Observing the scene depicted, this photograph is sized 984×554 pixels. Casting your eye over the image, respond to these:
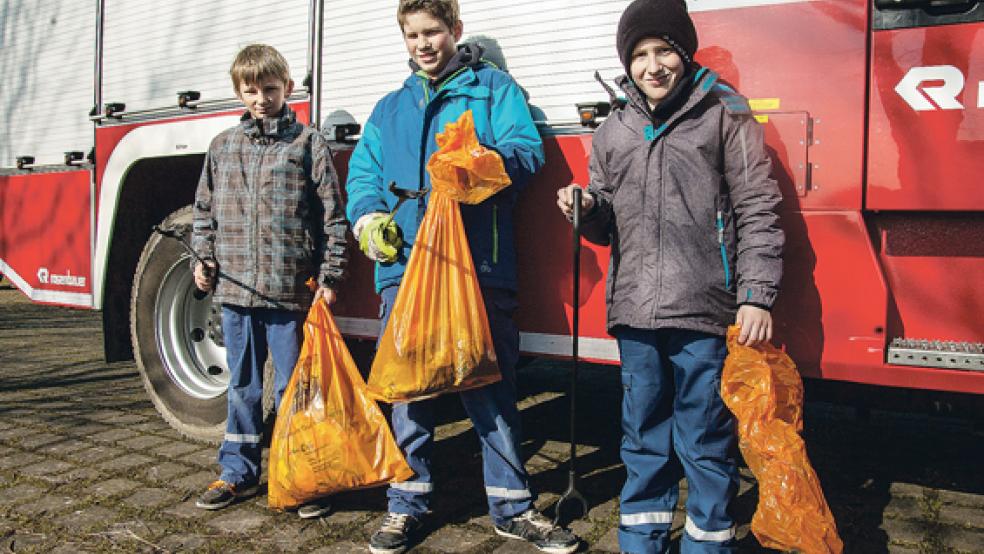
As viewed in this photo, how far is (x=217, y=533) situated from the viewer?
9.89 feet

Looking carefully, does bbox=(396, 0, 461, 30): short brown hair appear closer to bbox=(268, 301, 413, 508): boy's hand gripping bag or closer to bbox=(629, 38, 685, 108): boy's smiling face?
bbox=(629, 38, 685, 108): boy's smiling face

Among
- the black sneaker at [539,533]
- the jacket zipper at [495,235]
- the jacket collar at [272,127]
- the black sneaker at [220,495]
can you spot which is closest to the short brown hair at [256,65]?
the jacket collar at [272,127]

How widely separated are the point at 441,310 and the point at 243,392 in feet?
3.59

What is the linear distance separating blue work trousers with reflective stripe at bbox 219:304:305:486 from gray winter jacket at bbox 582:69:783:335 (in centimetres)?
139

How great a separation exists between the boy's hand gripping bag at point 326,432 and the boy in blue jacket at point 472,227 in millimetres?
85

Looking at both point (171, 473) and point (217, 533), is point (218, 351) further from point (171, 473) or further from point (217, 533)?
point (217, 533)

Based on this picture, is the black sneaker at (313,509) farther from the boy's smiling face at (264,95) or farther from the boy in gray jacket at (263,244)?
the boy's smiling face at (264,95)

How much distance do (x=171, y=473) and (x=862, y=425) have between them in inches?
134

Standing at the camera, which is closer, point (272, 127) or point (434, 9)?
point (434, 9)

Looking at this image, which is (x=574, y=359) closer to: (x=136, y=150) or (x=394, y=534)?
(x=394, y=534)

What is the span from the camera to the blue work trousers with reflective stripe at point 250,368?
335 cm

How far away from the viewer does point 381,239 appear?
9.21ft

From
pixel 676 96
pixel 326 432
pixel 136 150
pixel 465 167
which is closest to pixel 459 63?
pixel 465 167

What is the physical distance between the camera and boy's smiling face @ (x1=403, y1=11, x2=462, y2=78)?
293 cm
